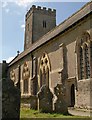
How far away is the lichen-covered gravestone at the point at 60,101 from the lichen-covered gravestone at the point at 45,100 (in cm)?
70

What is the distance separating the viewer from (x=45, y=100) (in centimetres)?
1828

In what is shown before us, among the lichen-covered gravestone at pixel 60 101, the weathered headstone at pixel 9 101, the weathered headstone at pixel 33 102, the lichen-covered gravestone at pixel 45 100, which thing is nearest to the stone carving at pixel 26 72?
the weathered headstone at pixel 33 102

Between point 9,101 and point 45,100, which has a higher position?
point 9,101

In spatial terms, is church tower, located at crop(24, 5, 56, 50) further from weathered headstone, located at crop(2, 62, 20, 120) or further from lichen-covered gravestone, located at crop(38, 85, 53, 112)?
weathered headstone, located at crop(2, 62, 20, 120)

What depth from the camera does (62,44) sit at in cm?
1928

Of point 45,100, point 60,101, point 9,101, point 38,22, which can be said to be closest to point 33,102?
point 45,100

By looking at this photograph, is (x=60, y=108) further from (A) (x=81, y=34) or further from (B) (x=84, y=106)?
(A) (x=81, y=34)

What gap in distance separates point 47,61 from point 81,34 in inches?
265

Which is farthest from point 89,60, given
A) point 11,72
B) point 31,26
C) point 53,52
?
point 31,26

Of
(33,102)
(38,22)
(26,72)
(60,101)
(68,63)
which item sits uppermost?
(38,22)

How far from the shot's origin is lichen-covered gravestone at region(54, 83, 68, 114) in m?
17.1

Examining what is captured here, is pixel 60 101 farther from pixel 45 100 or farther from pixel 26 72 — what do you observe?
pixel 26 72

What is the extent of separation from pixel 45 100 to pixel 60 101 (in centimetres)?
136

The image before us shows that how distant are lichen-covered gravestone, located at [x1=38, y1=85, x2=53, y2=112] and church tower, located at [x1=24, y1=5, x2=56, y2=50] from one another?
23.2 m
